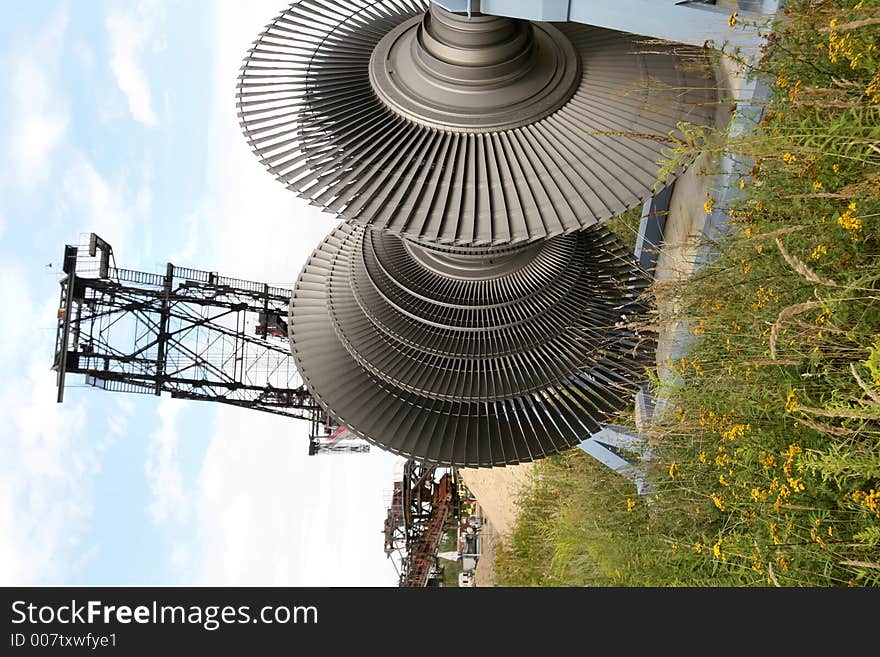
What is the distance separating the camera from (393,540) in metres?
18.1

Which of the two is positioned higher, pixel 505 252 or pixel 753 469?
pixel 505 252

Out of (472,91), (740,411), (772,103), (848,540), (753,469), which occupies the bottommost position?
(848,540)

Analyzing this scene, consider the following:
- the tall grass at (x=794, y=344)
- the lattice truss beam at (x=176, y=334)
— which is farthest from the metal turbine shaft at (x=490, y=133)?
the lattice truss beam at (x=176, y=334)

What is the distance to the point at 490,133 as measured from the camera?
5.11 m

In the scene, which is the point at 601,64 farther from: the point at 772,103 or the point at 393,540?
the point at 393,540

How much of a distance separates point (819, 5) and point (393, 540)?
53.9 ft

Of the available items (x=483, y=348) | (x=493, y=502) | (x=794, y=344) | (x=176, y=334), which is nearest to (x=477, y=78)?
(x=483, y=348)

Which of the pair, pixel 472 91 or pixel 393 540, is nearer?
pixel 472 91

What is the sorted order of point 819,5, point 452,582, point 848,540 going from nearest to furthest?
point 848,540 < point 819,5 < point 452,582

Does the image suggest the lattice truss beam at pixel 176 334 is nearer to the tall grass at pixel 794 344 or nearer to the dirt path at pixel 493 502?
the dirt path at pixel 493 502

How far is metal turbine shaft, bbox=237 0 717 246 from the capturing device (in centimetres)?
497

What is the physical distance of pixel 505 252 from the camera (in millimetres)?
6148

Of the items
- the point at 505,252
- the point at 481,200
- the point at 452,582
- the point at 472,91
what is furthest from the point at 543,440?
the point at 452,582
